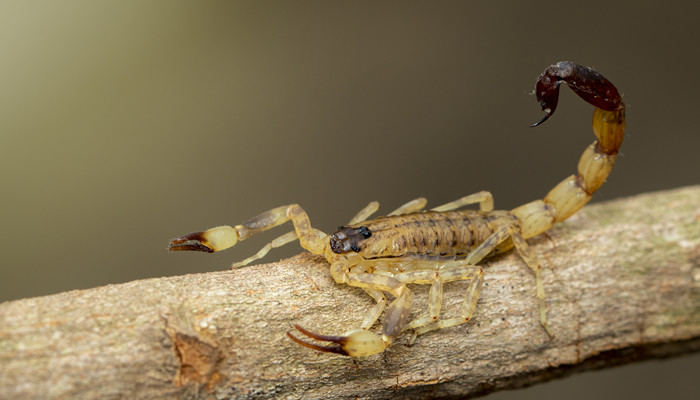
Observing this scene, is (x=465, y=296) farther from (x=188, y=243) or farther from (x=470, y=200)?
(x=188, y=243)

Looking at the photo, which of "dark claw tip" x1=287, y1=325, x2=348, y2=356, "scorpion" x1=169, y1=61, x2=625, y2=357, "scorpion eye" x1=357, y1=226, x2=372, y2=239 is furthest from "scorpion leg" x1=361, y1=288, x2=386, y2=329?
"scorpion eye" x1=357, y1=226, x2=372, y2=239

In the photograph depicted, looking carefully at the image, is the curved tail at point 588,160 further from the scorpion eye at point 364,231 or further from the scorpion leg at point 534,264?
the scorpion eye at point 364,231

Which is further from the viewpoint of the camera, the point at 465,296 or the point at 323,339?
the point at 465,296

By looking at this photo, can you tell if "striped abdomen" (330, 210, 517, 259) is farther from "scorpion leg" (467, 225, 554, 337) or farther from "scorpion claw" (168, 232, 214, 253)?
"scorpion claw" (168, 232, 214, 253)

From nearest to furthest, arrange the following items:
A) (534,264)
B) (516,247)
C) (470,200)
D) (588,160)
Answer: (534,264), (516,247), (588,160), (470,200)

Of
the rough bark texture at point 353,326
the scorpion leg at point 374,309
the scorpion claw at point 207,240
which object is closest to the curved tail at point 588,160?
the rough bark texture at point 353,326

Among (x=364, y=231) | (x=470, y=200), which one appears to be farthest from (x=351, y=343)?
(x=470, y=200)

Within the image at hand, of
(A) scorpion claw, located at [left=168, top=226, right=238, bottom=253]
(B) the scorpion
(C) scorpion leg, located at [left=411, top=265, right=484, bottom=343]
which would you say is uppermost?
(A) scorpion claw, located at [left=168, top=226, right=238, bottom=253]
